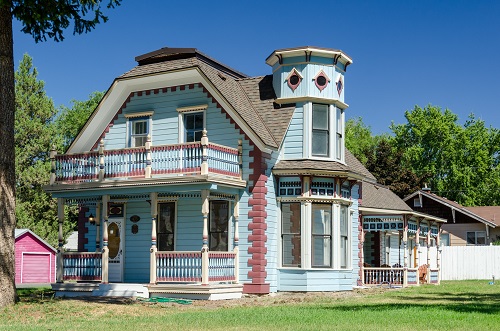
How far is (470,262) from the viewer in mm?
43375

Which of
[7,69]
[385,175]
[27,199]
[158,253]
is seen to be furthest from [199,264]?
[385,175]

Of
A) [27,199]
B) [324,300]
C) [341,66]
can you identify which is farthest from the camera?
[27,199]

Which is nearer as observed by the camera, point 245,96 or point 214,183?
point 214,183

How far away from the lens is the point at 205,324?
1620 cm

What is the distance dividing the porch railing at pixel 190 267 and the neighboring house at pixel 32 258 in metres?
21.8

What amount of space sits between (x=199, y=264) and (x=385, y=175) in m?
37.2

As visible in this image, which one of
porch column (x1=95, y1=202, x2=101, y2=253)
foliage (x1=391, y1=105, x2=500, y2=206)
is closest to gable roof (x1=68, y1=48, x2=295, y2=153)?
porch column (x1=95, y1=202, x2=101, y2=253)

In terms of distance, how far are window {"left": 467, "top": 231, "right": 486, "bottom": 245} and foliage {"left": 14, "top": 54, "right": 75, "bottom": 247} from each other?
27577mm

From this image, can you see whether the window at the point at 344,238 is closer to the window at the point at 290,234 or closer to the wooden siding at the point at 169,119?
the window at the point at 290,234

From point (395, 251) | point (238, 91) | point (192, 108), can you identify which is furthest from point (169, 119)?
point (395, 251)

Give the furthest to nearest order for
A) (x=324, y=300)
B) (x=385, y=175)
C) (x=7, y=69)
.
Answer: (x=385, y=175), (x=324, y=300), (x=7, y=69)

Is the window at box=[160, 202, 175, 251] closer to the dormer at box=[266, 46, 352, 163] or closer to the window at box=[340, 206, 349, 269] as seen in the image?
the dormer at box=[266, 46, 352, 163]

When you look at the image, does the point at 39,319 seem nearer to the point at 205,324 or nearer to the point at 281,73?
the point at 205,324

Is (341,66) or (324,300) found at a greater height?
(341,66)
